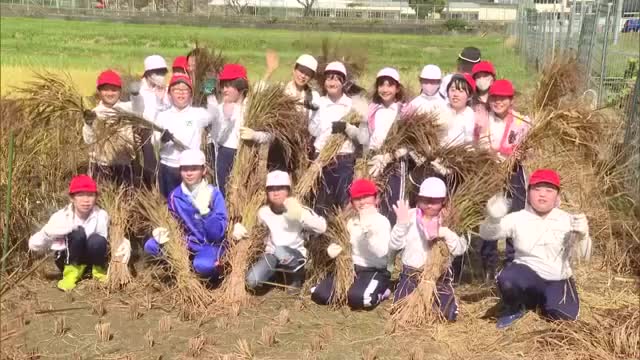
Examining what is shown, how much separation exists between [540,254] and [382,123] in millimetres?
1427

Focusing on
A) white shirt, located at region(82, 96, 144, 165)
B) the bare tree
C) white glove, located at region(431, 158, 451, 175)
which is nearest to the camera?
white glove, located at region(431, 158, 451, 175)

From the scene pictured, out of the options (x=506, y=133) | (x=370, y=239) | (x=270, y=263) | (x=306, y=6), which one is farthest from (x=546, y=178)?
(x=306, y=6)

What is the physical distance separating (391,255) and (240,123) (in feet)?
4.66

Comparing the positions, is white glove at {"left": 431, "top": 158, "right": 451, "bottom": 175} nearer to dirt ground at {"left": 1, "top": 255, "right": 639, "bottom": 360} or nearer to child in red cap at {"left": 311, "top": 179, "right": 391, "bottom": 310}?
child in red cap at {"left": 311, "top": 179, "right": 391, "bottom": 310}

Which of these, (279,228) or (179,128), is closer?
(279,228)

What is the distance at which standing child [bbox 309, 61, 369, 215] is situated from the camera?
4590 mm

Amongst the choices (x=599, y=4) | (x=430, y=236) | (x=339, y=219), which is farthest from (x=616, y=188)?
(x=599, y=4)

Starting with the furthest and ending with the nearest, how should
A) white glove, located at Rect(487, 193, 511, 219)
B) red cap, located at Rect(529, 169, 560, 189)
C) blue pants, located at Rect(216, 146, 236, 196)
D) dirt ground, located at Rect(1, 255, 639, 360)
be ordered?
blue pants, located at Rect(216, 146, 236, 196) → white glove, located at Rect(487, 193, 511, 219) → red cap, located at Rect(529, 169, 560, 189) → dirt ground, located at Rect(1, 255, 639, 360)

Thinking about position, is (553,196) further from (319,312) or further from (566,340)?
(319,312)

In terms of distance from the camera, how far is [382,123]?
462 cm

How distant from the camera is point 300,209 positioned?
4.17 metres

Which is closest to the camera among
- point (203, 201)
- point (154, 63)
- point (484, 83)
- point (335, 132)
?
point (203, 201)

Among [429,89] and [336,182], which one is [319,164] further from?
[429,89]

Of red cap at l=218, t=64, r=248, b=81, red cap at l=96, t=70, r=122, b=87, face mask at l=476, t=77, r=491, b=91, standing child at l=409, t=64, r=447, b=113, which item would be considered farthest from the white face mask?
red cap at l=96, t=70, r=122, b=87
